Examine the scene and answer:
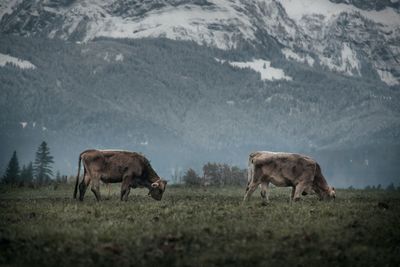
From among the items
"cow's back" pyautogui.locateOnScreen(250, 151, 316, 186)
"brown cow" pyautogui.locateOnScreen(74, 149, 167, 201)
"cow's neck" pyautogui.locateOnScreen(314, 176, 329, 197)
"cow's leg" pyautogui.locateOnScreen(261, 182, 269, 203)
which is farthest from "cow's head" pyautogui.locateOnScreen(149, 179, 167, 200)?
"cow's neck" pyautogui.locateOnScreen(314, 176, 329, 197)

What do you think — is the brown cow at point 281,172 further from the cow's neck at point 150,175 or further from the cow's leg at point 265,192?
the cow's neck at point 150,175

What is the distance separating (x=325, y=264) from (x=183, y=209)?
10.4m

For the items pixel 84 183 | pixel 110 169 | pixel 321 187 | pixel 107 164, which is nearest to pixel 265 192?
pixel 321 187

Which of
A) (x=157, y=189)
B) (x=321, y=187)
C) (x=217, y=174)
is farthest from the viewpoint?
(x=217, y=174)

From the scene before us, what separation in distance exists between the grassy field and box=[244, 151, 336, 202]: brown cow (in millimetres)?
7281

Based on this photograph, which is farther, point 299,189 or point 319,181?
point 319,181

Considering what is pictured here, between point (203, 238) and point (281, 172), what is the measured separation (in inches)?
569

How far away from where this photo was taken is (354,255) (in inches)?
758

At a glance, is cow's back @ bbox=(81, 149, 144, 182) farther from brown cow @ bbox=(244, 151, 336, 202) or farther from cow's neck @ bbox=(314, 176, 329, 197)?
cow's neck @ bbox=(314, 176, 329, 197)

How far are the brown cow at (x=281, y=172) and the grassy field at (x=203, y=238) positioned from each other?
7281mm

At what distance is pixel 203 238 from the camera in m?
21.1

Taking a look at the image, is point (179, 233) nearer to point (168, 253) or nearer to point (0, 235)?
point (168, 253)

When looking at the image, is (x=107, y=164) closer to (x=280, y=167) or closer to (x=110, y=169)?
(x=110, y=169)

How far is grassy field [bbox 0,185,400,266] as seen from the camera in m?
18.9
